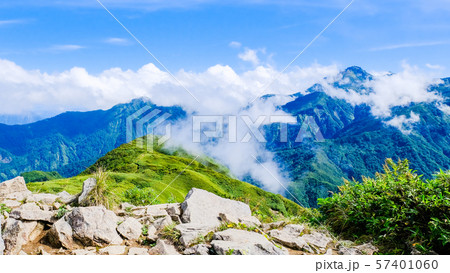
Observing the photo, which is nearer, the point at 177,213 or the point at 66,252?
the point at 66,252

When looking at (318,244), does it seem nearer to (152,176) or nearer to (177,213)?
(177,213)

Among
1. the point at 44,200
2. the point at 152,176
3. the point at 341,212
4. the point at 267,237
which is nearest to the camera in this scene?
the point at 267,237

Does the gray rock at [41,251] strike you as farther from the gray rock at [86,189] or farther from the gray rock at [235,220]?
the gray rock at [235,220]

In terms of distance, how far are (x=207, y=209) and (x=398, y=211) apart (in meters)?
5.48

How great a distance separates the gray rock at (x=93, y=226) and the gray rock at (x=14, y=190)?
4.90 meters

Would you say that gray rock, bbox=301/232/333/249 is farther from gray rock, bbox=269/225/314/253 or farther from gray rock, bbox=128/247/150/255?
A: gray rock, bbox=128/247/150/255

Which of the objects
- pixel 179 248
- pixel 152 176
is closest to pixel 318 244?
pixel 179 248

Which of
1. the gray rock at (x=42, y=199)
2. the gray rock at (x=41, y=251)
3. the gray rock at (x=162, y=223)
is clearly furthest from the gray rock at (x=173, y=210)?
the gray rock at (x=42, y=199)

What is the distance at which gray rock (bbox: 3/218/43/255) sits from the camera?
8.70 m

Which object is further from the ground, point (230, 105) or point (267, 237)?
point (230, 105)

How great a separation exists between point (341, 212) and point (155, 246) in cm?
576

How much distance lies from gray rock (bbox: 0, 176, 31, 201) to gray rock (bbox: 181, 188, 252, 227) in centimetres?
619

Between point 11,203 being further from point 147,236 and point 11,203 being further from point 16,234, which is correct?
point 147,236

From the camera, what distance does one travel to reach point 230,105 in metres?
45.8
